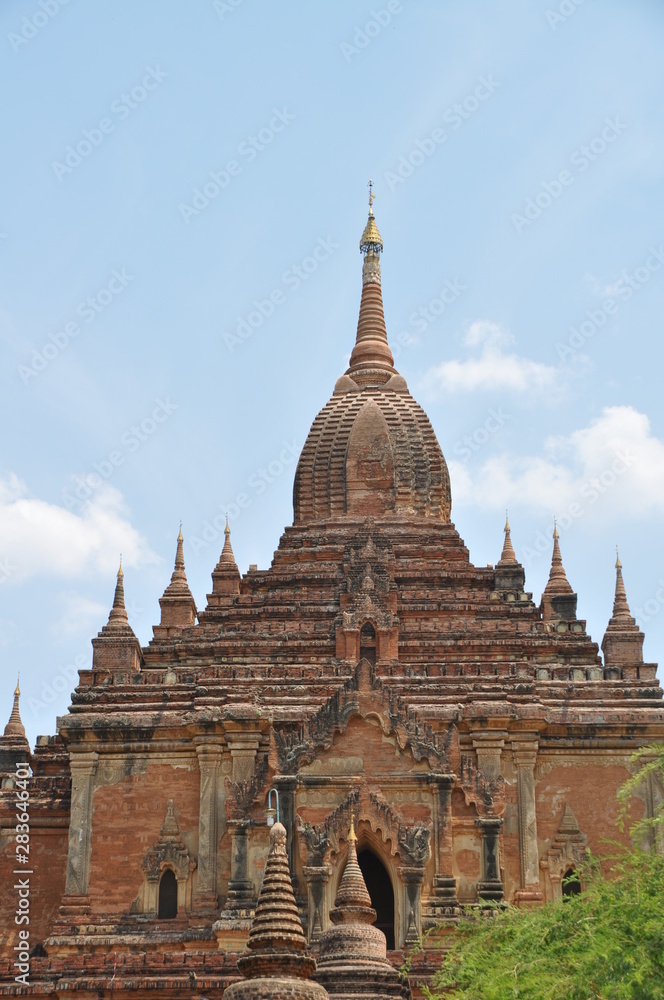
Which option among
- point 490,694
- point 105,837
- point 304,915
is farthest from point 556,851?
point 105,837

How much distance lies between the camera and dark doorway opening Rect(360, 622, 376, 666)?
139 ft

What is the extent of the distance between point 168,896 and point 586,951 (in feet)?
53.3

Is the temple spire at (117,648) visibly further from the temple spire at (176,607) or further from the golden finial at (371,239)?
the golden finial at (371,239)

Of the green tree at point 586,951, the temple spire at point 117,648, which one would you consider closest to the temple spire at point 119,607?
the temple spire at point 117,648

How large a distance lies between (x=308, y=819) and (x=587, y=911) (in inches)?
477

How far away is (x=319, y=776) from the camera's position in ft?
119

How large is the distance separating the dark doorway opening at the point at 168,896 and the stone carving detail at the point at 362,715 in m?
3.92

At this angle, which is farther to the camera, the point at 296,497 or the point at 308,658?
the point at 296,497

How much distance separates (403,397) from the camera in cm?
5341

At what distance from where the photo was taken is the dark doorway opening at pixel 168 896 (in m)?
38.0

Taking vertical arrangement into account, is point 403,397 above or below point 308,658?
above

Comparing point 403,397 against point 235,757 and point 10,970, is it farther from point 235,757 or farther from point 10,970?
point 10,970

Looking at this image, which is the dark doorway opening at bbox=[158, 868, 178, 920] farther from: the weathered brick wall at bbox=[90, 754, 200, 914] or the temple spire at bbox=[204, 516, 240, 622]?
the temple spire at bbox=[204, 516, 240, 622]

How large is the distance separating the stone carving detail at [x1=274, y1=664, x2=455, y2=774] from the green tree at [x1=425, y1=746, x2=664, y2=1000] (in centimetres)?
879
